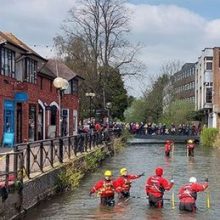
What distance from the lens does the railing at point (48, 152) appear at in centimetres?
1753

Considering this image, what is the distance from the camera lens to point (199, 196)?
69.1ft

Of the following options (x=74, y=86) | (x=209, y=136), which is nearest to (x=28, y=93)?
(x=74, y=86)

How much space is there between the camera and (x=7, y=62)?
32.4 m

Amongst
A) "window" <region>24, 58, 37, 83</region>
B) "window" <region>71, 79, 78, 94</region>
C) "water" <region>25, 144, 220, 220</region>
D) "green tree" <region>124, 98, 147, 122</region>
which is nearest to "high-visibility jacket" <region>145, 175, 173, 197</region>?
"water" <region>25, 144, 220, 220</region>

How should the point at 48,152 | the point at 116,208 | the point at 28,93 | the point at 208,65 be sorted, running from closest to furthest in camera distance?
the point at 116,208
the point at 48,152
the point at 28,93
the point at 208,65

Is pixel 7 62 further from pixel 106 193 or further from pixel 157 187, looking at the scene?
pixel 157 187

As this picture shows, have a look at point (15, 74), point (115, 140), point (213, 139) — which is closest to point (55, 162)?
point (15, 74)

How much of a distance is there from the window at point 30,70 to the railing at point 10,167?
20.2 meters

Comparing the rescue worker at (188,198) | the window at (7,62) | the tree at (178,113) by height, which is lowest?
the rescue worker at (188,198)

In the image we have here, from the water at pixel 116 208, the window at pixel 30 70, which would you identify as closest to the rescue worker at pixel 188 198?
the water at pixel 116 208

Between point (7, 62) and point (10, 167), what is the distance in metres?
17.6

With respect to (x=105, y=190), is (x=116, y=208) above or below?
below

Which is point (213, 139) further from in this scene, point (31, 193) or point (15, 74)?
point (31, 193)

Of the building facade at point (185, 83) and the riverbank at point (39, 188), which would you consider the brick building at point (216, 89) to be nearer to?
the building facade at point (185, 83)
